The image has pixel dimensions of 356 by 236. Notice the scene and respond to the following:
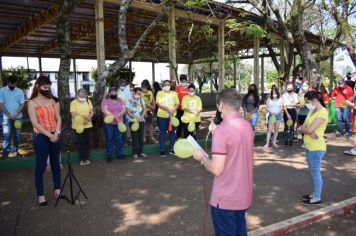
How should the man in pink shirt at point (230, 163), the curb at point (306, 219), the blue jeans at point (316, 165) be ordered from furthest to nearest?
the blue jeans at point (316, 165) → the curb at point (306, 219) → the man in pink shirt at point (230, 163)

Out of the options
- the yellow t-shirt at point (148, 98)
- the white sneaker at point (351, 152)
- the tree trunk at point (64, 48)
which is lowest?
the white sneaker at point (351, 152)

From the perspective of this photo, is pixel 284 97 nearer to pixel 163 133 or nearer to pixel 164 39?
pixel 163 133

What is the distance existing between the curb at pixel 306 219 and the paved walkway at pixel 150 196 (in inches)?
7.1

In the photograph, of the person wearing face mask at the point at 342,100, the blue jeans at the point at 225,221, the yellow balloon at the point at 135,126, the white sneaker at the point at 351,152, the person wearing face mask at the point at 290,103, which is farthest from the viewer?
the person wearing face mask at the point at 342,100

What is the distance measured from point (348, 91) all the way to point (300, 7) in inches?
122

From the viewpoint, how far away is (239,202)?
8.88 ft

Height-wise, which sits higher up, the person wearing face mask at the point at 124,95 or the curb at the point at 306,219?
the person wearing face mask at the point at 124,95

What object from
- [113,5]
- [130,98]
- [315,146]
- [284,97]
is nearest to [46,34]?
[113,5]

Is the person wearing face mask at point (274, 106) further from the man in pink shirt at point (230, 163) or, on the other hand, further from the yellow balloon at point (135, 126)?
the man in pink shirt at point (230, 163)

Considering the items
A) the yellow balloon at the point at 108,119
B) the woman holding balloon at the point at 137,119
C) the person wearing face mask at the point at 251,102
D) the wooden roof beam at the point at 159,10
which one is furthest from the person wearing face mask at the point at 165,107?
the wooden roof beam at the point at 159,10

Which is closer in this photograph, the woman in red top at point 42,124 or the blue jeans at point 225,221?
the blue jeans at point 225,221

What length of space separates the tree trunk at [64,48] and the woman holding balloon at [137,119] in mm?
1693

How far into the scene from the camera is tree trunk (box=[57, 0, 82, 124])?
7.90 meters

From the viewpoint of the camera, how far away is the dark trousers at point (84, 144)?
23.2ft
